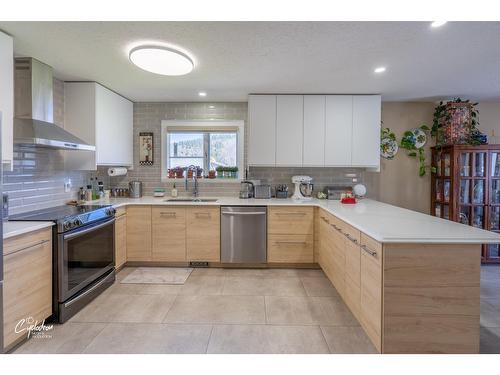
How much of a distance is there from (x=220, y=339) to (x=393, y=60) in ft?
9.26

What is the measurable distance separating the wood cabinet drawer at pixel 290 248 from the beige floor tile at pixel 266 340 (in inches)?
47.9

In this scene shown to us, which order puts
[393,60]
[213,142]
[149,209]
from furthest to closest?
[213,142], [149,209], [393,60]

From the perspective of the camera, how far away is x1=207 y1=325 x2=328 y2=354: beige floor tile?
1801mm

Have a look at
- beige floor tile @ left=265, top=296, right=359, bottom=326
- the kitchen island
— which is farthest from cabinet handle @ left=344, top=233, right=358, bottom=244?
beige floor tile @ left=265, top=296, right=359, bottom=326

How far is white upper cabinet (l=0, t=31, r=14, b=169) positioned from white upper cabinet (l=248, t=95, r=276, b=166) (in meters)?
2.36

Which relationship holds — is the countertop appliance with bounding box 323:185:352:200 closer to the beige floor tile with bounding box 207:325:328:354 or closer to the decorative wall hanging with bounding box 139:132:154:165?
the beige floor tile with bounding box 207:325:328:354

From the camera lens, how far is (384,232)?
1.63 metres

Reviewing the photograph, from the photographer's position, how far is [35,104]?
235cm

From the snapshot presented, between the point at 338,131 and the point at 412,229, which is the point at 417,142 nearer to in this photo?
the point at 338,131

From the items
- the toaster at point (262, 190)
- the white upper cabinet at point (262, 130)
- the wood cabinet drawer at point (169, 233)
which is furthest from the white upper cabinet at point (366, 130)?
the wood cabinet drawer at point (169, 233)

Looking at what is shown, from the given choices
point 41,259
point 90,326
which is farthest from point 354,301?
point 41,259

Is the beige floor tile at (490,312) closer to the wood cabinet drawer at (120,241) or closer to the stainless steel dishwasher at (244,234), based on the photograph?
the stainless steel dishwasher at (244,234)

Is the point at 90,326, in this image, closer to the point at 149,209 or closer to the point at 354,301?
the point at 149,209

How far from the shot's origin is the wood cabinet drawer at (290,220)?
3230mm
